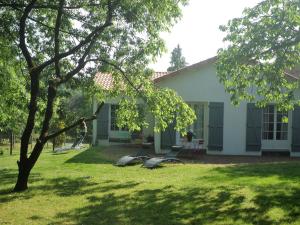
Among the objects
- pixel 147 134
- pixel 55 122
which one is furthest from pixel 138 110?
pixel 55 122

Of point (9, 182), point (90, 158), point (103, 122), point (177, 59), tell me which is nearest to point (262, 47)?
point (9, 182)

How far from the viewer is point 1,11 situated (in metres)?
12.0

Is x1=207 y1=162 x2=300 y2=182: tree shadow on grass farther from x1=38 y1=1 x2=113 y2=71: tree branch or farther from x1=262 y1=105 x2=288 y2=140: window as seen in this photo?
x1=262 y1=105 x2=288 y2=140: window

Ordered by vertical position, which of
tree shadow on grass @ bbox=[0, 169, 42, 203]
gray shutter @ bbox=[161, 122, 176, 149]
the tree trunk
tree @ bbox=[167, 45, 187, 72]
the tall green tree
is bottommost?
tree shadow on grass @ bbox=[0, 169, 42, 203]

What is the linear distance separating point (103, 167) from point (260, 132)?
7.77 metres

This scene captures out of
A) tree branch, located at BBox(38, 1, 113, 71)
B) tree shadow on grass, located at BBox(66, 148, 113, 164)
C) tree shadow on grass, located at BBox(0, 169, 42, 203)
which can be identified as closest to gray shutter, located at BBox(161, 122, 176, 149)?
tree shadow on grass, located at BBox(66, 148, 113, 164)

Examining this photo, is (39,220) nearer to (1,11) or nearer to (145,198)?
(145,198)

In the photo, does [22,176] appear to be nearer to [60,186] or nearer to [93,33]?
[60,186]

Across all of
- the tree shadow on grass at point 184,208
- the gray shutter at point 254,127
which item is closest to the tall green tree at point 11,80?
the tree shadow on grass at point 184,208

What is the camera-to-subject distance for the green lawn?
8.32 m

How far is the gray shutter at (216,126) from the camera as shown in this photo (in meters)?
20.1

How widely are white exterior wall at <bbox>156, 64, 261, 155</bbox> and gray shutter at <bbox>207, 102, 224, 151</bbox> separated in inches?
6.9

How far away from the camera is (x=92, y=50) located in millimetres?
12461

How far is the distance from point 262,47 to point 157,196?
3941 millimetres
